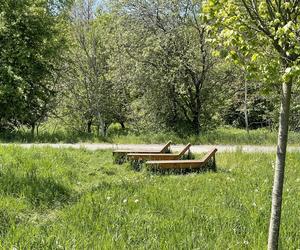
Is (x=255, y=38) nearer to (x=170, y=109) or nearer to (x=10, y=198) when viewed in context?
(x=10, y=198)

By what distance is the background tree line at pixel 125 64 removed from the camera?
16328 mm

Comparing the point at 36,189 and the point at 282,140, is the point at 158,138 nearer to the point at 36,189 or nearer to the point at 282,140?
the point at 36,189

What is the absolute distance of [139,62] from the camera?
56.7ft

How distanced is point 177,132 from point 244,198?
10.9m

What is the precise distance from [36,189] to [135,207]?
1.95m

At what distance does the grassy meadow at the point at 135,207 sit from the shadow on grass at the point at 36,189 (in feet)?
0.06

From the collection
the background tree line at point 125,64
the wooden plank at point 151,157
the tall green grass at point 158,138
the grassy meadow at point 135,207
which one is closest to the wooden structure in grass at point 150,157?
the wooden plank at point 151,157

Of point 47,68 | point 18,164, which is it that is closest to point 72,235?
point 18,164

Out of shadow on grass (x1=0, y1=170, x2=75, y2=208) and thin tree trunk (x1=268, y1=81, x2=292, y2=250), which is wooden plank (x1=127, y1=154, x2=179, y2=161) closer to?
shadow on grass (x1=0, y1=170, x2=75, y2=208)

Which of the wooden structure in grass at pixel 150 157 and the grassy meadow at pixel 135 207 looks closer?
the grassy meadow at pixel 135 207

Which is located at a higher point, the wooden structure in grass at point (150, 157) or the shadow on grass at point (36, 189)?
the wooden structure in grass at point (150, 157)

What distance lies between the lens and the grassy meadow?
15.2 feet

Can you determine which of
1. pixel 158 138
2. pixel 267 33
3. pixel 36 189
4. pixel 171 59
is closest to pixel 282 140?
pixel 267 33

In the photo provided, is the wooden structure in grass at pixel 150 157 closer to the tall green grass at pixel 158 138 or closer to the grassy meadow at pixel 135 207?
the grassy meadow at pixel 135 207
